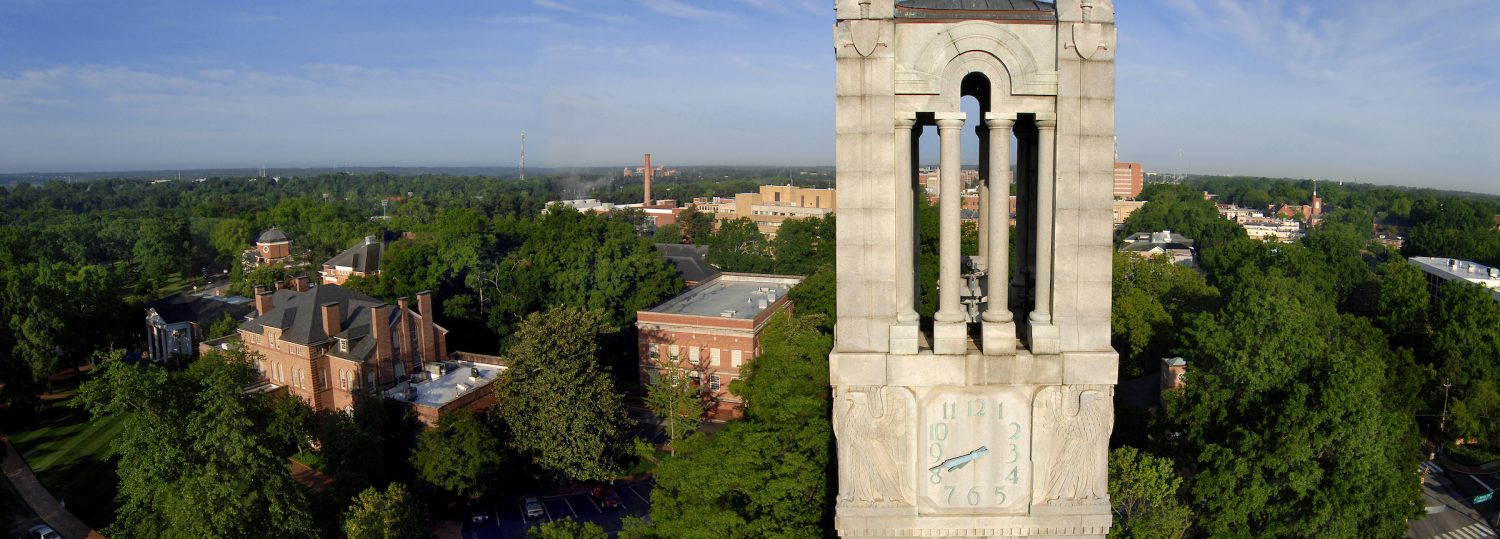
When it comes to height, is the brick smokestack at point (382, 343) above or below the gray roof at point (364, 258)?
below

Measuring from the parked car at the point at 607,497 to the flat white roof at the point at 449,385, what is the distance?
27.4ft

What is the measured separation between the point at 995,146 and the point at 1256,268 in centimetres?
5681

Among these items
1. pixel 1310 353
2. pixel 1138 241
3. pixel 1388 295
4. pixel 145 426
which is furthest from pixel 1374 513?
pixel 1138 241

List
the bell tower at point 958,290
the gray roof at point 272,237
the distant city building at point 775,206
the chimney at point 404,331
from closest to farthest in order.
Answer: the bell tower at point 958,290 → the chimney at point 404,331 → the gray roof at point 272,237 → the distant city building at point 775,206

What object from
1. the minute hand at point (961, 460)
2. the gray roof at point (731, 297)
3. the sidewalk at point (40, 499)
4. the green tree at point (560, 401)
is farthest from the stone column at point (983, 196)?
the sidewalk at point (40, 499)

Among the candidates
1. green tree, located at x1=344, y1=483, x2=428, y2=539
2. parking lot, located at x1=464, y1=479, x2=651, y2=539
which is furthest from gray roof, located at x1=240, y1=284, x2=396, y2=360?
green tree, located at x1=344, y1=483, x2=428, y2=539

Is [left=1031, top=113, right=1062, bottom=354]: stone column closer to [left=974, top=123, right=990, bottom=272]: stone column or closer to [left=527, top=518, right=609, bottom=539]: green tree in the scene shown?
[left=974, top=123, right=990, bottom=272]: stone column

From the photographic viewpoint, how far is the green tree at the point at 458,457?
3681 centimetres

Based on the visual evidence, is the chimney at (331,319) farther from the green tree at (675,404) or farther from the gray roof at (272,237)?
the gray roof at (272,237)

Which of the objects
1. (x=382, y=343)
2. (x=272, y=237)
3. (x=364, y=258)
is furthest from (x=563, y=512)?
(x=272, y=237)

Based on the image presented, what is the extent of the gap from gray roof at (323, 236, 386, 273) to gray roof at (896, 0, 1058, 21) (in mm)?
82473

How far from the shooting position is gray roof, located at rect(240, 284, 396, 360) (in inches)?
1754

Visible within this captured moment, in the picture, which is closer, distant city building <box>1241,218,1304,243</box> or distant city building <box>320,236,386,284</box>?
distant city building <box>320,236,386,284</box>

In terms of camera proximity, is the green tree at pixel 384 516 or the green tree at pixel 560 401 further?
the green tree at pixel 560 401
